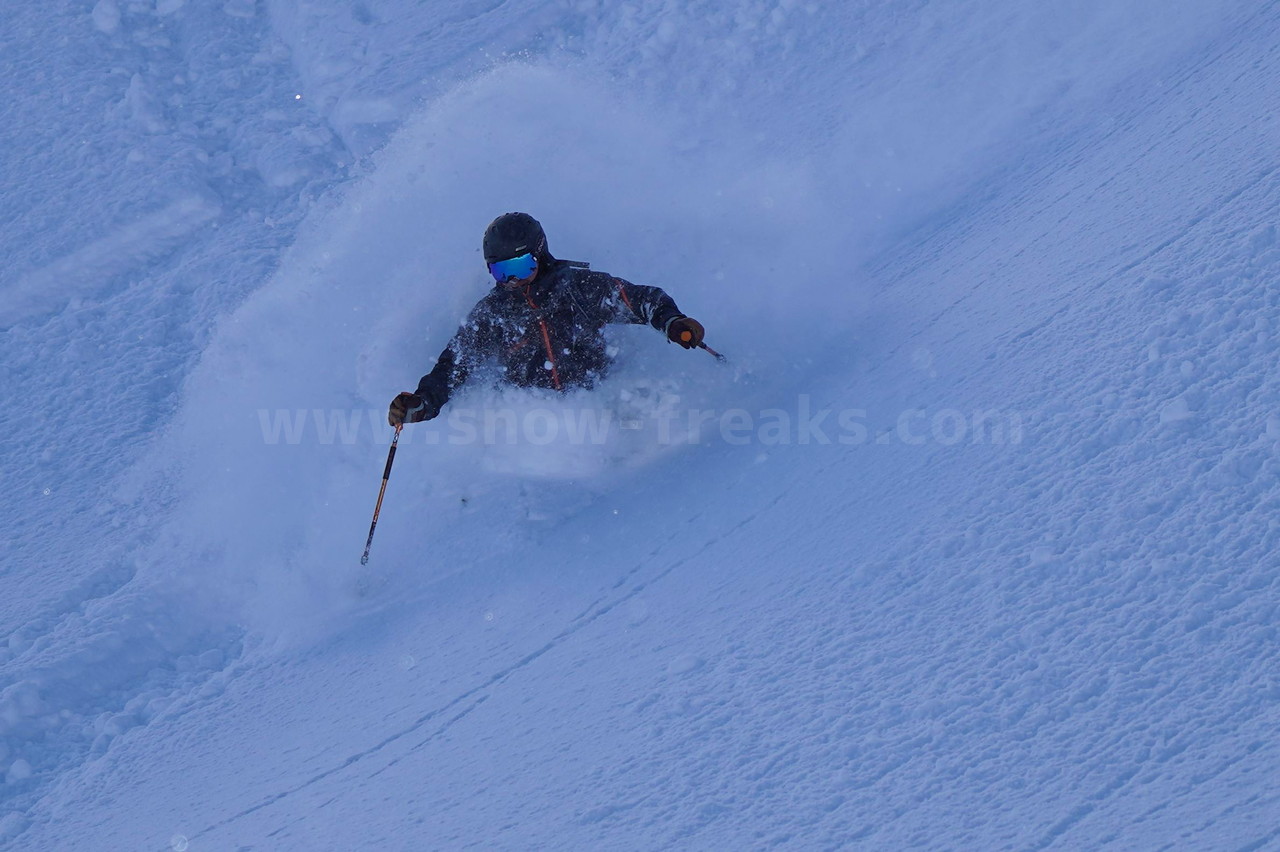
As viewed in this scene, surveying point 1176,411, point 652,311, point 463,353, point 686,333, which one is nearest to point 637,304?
point 652,311

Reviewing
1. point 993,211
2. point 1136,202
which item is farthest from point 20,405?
point 1136,202

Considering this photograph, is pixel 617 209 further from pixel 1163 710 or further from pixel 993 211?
pixel 1163 710

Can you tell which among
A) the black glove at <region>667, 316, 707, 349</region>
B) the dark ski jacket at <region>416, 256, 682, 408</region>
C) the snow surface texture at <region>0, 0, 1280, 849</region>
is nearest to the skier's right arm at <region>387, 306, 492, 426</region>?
the dark ski jacket at <region>416, 256, 682, 408</region>

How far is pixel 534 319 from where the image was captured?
4.29 meters

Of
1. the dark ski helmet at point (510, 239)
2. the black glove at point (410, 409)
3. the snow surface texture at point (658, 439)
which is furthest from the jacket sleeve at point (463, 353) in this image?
the dark ski helmet at point (510, 239)

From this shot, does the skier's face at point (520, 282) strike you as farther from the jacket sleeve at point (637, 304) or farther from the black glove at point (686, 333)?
the black glove at point (686, 333)

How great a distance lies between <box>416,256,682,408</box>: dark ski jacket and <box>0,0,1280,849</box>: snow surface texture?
23cm

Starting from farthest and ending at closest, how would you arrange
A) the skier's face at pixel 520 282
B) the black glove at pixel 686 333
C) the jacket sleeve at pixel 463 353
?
1. the jacket sleeve at pixel 463 353
2. the skier's face at pixel 520 282
3. the black glove at pixel 686 333

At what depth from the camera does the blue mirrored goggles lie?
4051 millimetres

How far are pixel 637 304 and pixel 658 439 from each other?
687mm

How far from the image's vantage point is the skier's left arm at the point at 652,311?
12.7 ft

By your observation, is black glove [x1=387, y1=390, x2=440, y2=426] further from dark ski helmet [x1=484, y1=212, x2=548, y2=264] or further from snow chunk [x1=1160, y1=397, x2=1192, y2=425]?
snow chunk [x1=1160, y1=397, x2=1192, y2=425]

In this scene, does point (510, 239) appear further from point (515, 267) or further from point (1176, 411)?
point (1176, 411)

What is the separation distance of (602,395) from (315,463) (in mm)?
1613
